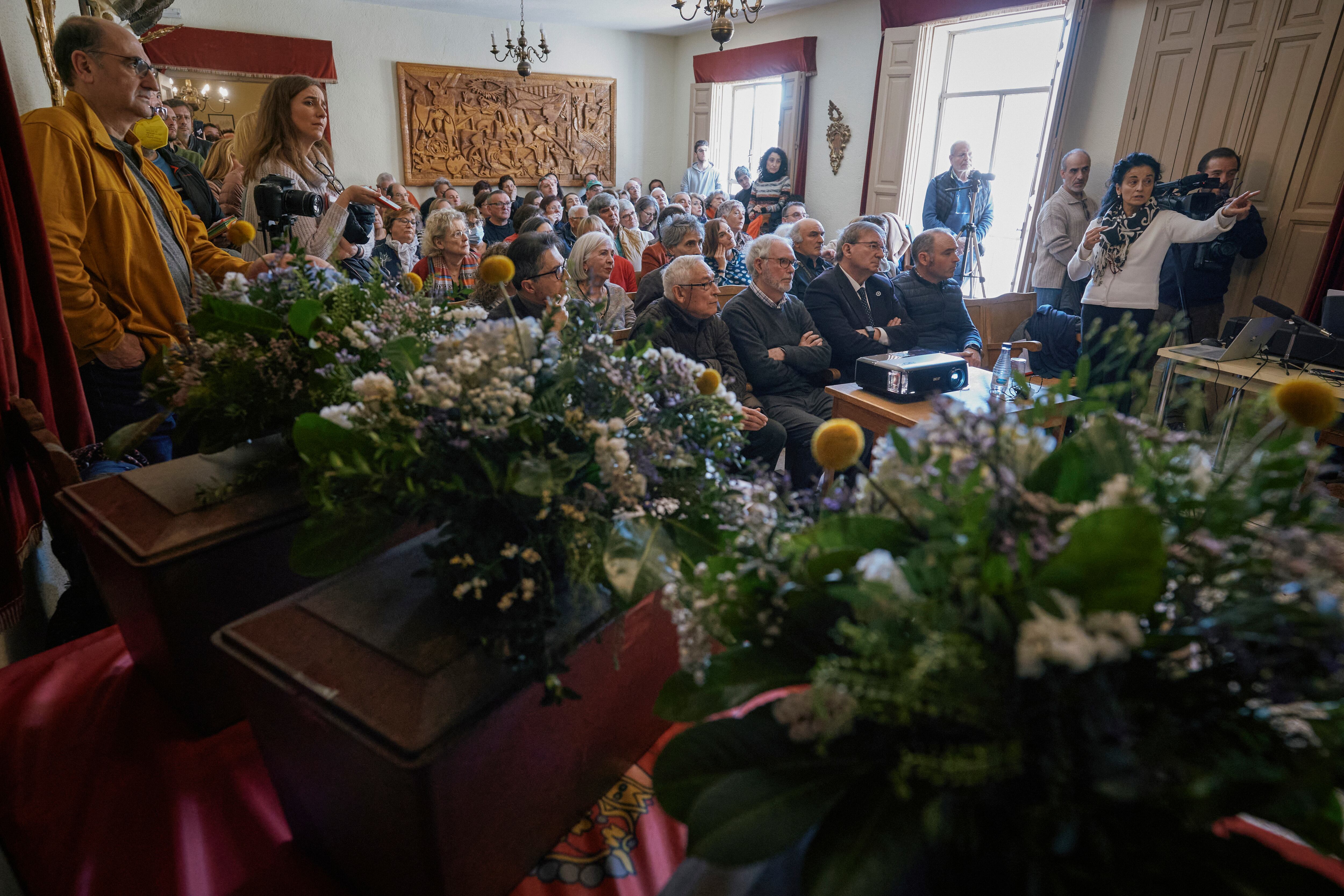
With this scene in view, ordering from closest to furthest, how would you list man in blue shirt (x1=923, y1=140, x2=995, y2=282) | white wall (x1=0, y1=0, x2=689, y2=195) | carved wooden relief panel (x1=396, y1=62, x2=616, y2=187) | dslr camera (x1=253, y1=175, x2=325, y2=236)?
dslr camera (x1=253, y1=175, x2=325, y2=236) → man in blue shirt (x1=923, y1=140, x2=995, y2=282) → white wall (x1=0, y1=0, x2=689, y2=195) → carved wooden relief panel (x1=396, y1=62, x2=616, y2=187)

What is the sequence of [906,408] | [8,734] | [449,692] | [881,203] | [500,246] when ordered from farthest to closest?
1. [881,203]
2. [500,246]
3. [906,408]
4. [8,734]
5. [449,692]

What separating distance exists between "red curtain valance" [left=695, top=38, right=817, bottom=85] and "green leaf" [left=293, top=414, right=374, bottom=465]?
8.75m

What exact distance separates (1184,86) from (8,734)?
6640 mm

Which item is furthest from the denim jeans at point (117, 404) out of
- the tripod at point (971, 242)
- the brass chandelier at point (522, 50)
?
the brass chandelier at point (522, 50)

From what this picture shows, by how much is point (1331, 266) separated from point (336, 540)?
18.4 ft

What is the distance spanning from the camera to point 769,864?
61 centimetres

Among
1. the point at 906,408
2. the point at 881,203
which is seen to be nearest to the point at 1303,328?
the point at 906,408

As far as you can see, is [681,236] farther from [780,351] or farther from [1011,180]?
[1011,180]

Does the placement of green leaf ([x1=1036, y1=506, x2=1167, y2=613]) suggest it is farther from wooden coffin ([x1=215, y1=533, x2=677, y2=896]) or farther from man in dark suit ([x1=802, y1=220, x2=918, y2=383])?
man in dark suit ([x1=802, y1=220, x2=918, y2=383])

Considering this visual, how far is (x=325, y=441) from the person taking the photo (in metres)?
0.86

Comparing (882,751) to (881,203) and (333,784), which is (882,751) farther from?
(881,203)

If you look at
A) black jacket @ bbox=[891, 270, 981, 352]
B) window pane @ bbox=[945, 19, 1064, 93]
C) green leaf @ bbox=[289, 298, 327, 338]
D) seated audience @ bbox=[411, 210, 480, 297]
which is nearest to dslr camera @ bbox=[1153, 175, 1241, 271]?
black jacket @ bbox=[891, 270, 981, 352]

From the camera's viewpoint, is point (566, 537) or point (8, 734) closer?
point (566, 537)

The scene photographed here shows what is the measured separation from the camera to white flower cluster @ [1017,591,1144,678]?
43cm
